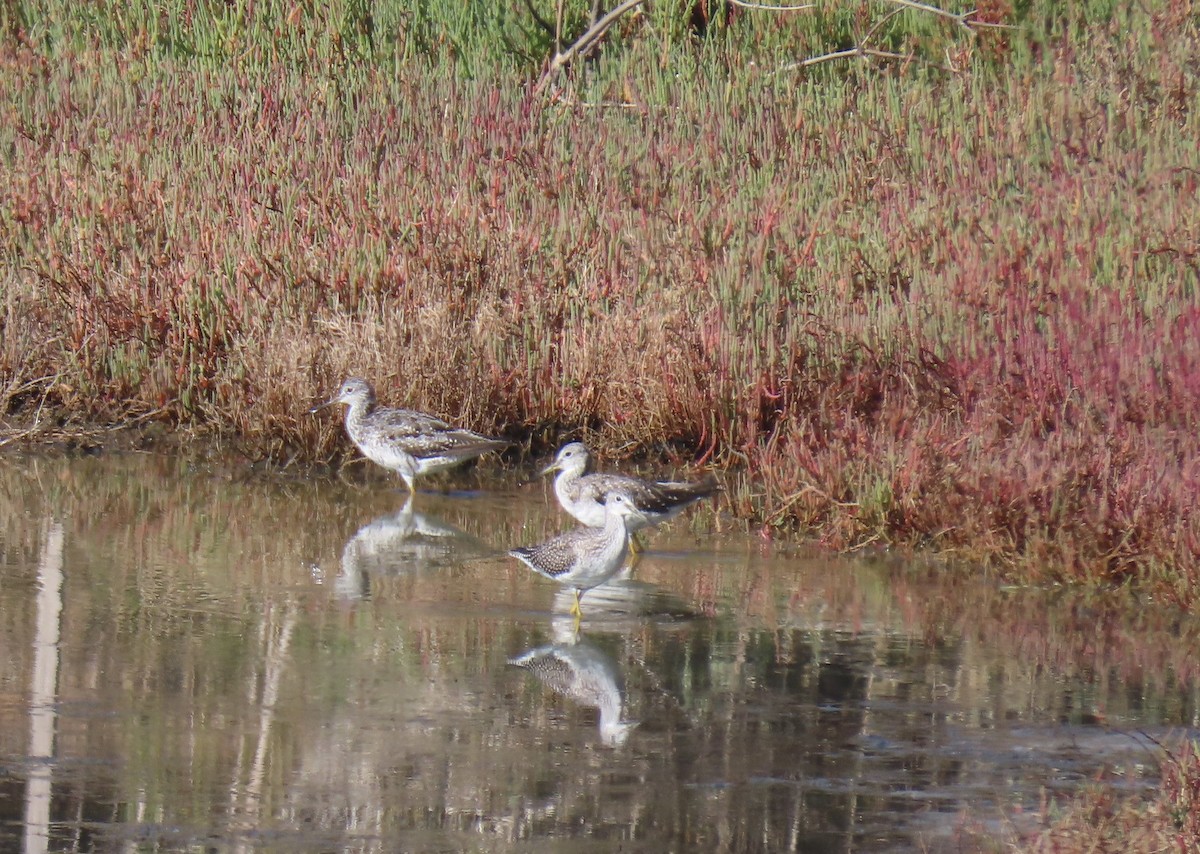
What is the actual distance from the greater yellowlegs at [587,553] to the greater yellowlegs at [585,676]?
1.39 ft

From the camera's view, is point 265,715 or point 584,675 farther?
point 584,675

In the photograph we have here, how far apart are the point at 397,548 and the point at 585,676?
7.70 feet

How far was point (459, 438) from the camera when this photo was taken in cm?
1044

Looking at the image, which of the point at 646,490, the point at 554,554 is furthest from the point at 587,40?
the point at 554,554

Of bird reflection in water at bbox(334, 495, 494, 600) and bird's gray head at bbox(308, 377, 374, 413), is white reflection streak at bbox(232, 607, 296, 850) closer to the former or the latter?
bird reflection in water at bbox(334, 495, 494, 600)

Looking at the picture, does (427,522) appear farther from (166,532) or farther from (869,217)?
(869,217)

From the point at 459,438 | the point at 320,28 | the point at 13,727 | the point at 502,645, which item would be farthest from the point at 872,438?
the point at 320,28

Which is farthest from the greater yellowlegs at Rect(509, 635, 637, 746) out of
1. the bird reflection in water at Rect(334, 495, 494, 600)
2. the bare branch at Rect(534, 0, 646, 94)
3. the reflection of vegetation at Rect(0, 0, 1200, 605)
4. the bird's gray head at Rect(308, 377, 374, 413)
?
the bare branch at Rect(534, 0, 646, 94)

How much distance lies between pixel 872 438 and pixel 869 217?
3.64 m

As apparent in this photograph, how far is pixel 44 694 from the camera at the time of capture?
627cm

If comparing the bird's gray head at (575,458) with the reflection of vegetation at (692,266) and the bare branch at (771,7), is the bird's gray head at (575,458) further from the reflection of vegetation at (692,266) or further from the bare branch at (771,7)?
the bare branch at (771,7)

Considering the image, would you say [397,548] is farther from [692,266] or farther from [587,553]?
[692,266]

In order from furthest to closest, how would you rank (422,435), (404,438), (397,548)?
(422,435) < (404,438) < (397,548)

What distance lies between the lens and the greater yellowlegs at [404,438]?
10.2 m
